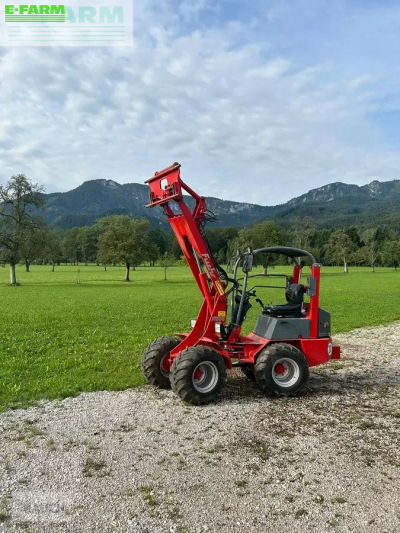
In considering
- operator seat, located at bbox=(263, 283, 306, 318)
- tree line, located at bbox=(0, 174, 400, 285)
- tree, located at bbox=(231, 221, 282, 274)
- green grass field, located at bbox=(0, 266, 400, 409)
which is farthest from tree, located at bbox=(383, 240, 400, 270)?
operator seat, located at bbox=(263, 283, 306, 318)

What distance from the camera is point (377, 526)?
4.42 m

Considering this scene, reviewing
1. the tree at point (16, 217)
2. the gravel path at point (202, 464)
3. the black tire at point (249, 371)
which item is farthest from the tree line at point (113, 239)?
the gravel path at point (202, 464)

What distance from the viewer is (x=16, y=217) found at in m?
47.9

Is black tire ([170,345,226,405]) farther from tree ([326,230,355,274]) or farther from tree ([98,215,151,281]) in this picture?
tree ([326,230,355,274])

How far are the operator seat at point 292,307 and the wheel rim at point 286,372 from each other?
100 centimetres

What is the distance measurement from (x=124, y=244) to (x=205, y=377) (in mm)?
53730

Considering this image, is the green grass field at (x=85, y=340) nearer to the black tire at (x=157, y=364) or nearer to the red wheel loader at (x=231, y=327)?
the black tire at (x=157, y=364)

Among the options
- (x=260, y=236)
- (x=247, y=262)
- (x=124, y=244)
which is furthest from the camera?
(x=260, y=236)

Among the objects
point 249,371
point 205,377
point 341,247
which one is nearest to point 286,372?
point 249,371

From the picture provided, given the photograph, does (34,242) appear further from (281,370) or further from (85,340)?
(281,370)

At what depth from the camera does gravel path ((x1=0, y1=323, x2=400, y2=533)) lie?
449cm

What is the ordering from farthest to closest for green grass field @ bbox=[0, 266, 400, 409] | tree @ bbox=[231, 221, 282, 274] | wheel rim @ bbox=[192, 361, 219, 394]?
tree @ bbox=[231, 221, 282, 274] < green grass field @ bbox=[0, 266, 400, 409] < wheel rim @ bbox=[192, 361, 219, 394]

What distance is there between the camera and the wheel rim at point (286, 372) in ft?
27.8

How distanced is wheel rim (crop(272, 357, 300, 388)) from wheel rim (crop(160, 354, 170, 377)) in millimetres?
2162
